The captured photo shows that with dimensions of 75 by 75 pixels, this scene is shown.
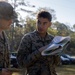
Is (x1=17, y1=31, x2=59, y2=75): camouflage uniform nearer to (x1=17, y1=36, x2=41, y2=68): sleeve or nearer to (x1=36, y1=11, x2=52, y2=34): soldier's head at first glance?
(x1=17, y1=36, x2=41, y2=68): sleeve

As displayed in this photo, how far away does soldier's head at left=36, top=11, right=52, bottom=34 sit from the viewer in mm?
3787

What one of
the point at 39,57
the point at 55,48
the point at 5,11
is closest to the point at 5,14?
the point at 5,11

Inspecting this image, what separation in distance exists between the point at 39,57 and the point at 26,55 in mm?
176

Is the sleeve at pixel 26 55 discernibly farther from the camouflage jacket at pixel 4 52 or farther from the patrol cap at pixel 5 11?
the patrol cap at pixel 5 11

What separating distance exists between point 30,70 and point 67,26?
290ft

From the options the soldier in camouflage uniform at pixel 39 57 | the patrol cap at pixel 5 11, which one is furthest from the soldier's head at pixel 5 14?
the soldier in camouflage uniform at pixel 39 57

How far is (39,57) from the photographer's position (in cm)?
368

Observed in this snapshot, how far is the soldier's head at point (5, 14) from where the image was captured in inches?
107

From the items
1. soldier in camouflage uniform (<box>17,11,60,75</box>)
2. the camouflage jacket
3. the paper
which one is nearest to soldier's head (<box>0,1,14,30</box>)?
the camouflage jacket

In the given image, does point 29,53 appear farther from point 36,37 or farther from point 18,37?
point 18,37

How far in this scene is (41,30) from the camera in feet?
12.4

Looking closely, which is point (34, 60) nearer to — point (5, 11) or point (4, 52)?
point (4, 52)

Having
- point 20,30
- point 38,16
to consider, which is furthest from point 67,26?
point 38,16

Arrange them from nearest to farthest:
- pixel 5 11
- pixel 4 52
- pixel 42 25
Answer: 1. pixel 5 11
2. pixel 4 52
3. pixel 42 25
